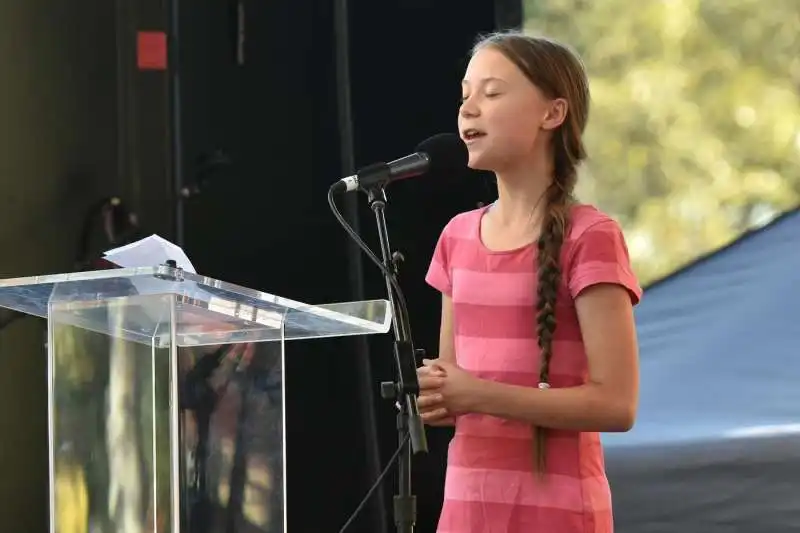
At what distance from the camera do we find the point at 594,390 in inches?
57.5

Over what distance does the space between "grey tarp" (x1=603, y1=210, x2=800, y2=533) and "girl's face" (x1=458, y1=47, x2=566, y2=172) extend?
106 cm

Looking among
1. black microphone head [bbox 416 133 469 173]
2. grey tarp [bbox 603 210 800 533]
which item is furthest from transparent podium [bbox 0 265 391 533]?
grey tarp [bbox 603 210 800 533]

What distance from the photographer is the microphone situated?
1.55 meters

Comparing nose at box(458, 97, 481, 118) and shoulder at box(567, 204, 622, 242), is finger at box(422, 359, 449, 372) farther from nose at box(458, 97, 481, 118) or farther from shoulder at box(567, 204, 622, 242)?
nose at box(458, 97, 481, 118)

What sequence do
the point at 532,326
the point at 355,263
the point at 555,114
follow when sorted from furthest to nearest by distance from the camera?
the point at 355,263 < the point at 555,114 < the point at 532,326

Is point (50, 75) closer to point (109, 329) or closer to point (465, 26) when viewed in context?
point (465, 26)

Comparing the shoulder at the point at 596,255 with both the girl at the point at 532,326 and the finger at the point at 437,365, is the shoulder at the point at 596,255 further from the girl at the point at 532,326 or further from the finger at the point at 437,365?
the finger at the point at 437,365

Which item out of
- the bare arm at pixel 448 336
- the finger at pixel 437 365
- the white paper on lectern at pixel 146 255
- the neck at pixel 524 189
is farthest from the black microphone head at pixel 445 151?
the white paper on lectern at pixel 146 255

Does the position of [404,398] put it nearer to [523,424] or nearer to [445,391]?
[445,391]

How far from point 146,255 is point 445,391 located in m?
0.43

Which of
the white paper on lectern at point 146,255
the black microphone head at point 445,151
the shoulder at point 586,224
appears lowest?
the white paper on lectern at point 146,255

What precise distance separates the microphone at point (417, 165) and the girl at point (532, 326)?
0.08 m

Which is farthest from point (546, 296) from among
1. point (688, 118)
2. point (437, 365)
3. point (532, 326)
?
point (688, 118)

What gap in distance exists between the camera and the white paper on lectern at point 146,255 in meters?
1.39
